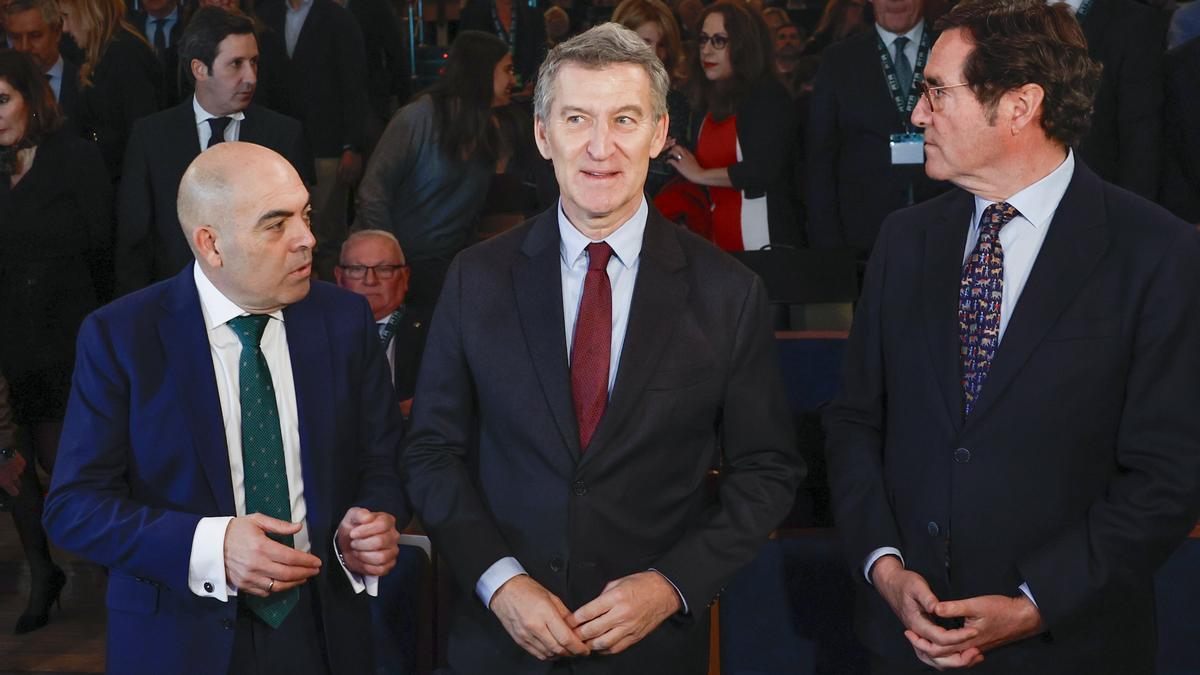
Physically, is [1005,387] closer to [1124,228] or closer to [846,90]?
[1124,228]

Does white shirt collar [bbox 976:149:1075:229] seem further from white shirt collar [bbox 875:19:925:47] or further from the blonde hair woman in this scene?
the blonde hair woman

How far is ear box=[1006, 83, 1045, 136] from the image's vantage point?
2.09 meters

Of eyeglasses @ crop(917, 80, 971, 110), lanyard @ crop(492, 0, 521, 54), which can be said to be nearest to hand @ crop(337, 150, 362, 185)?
lanyard @ crop(492, 0, 521, 54)

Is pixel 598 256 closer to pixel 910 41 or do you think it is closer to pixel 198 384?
pixel 198 384

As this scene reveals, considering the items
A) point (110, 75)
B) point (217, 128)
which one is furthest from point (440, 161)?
point (110, 75)

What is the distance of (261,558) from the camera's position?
1.99 metres

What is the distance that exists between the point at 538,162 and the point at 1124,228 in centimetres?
322

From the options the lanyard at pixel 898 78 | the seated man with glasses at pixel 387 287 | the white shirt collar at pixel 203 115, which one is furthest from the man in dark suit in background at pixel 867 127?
the white shirt collar at pixel 203 115

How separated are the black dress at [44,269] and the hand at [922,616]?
9.98 feet

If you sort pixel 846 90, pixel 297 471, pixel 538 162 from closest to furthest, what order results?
pixel 297 471, pixel 846 90, pixel 538 162

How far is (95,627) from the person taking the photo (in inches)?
157

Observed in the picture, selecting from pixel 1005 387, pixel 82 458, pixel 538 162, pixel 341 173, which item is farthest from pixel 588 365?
pixel 341 173

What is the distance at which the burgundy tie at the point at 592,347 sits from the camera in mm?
2096

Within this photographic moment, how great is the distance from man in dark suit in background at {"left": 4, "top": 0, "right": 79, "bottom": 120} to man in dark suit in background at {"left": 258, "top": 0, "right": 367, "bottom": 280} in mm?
934
